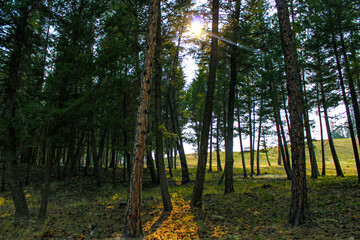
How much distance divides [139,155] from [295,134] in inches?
195

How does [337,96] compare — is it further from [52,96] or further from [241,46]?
[52,96]

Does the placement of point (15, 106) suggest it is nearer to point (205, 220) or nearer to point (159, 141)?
point (159, 141)

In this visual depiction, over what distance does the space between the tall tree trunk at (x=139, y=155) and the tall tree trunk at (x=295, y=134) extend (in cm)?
449

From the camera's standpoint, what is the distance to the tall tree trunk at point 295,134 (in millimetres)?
6137

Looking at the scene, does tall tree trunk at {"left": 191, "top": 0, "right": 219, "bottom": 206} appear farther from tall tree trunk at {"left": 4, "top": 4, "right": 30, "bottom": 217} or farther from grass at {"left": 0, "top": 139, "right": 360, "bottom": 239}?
tall tree trunk at {"left": 4, "top": 4, "right": 30, "bottom": 217}

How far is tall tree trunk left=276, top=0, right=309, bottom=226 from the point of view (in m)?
6.14

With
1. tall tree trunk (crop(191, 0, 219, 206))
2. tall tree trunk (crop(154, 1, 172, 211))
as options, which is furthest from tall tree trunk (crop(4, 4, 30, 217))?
tall tree trunk (crop(191, 0, 219, 206))

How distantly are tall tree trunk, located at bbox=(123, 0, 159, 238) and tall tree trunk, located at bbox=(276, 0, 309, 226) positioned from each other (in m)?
4.49

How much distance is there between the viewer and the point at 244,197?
10.6 meters

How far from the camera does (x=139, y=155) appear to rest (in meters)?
6.14

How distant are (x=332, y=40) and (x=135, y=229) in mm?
15177

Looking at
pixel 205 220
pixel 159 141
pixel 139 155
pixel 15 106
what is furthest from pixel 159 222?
pixel 15 106

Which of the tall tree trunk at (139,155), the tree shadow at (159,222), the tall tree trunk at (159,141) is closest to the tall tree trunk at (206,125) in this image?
the tall tree trunk at (159,141)

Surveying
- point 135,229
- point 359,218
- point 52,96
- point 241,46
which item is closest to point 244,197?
point 359,218
